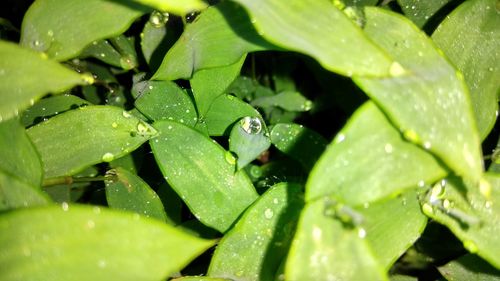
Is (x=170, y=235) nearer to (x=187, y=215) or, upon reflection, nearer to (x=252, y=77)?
(x=187, y=215)

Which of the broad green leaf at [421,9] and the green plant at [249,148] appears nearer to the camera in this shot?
the green plant at [249,148]

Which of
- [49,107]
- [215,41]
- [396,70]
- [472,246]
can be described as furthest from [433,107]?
[49,107]

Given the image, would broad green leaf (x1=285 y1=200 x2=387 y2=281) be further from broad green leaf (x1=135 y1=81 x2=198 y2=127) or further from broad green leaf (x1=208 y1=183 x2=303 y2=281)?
broad green leaf (x1=135 y1=81 x2=198 y2=127)

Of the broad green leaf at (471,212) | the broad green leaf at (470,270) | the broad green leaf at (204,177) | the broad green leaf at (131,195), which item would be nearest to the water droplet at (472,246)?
the broad green leaf at (471,212)

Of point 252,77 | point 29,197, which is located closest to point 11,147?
point 29,197

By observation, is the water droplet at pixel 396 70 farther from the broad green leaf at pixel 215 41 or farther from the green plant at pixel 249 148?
the broad green leaf at pixel 215 41

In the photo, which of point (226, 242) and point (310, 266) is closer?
point (310, 266)
